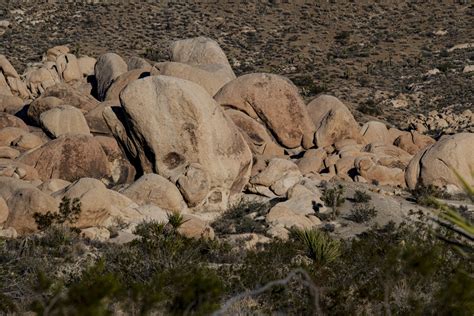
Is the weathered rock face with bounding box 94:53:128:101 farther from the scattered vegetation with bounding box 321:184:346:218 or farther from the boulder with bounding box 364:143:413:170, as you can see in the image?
the scattered vegetation with bounding box 321:184:346:218

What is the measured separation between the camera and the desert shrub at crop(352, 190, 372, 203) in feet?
71.0

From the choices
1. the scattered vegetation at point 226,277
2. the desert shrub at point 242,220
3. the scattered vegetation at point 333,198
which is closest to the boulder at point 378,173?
the scattered vegetation at point 333,198

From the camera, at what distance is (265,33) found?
56.2m

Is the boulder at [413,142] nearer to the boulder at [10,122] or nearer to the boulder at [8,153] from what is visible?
the boulder at [10,122]

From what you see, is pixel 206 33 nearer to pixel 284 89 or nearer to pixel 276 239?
pixel 284 89

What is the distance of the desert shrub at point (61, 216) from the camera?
53.4 feet

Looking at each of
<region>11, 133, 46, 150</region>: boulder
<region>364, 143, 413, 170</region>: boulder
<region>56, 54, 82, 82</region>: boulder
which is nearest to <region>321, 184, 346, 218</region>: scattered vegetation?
<region>364, 143, 413, 170</region>: boulder

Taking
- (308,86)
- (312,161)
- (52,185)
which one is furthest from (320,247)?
(308,86)

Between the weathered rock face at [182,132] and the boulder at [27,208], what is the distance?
5166mm

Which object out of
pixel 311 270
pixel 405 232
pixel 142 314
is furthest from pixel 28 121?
pixel 142 314

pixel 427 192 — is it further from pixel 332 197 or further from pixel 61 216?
pixel 61 216

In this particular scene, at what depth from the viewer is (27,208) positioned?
16.5 metres

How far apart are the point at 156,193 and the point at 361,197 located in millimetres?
6613

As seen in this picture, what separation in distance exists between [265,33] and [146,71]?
91.3 feet
